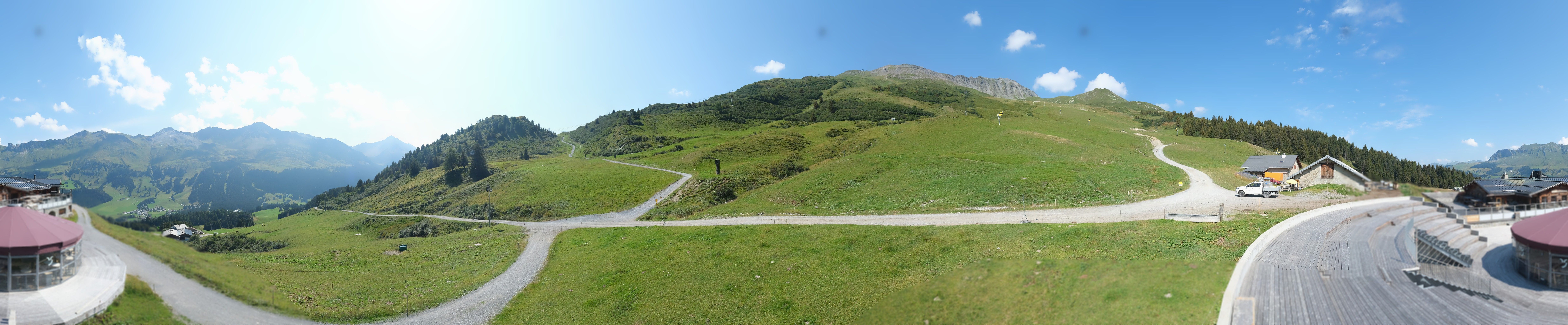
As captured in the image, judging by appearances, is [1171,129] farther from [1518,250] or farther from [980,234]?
[1518,250]

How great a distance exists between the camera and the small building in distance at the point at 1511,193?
21.3 ft

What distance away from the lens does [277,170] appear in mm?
75000

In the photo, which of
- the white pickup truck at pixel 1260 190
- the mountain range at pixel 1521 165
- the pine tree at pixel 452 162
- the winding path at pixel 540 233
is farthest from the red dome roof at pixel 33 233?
the pine tree at pixel 452 162

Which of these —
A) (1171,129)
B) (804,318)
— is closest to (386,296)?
(804,318)

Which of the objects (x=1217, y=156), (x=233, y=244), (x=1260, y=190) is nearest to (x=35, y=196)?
(x=233, y=244)

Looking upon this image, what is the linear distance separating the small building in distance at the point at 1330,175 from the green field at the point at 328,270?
64.4ft

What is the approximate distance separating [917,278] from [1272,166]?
10.2 metres

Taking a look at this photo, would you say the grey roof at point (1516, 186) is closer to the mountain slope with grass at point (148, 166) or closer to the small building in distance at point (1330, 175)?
the small building in distance at point (1330, 175)

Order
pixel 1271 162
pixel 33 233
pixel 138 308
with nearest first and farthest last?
pixel 33 233, pixel 138 308, pixel 1271 162

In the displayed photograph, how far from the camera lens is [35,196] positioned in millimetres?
6898

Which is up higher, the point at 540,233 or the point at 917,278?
the point at 917,278

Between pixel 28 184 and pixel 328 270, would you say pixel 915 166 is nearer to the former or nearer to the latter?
pixel 328 270

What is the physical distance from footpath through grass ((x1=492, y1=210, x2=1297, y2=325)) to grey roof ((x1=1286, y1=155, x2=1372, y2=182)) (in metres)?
1.97

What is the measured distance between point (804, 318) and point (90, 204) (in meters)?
14.2
